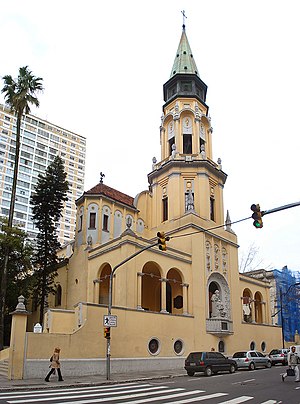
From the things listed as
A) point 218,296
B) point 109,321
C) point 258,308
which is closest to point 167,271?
point 218,296

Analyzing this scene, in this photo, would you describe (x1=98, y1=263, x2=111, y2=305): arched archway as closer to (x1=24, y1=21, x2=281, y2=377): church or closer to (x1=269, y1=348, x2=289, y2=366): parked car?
(x1=24, y1=21, x2=281, y2=377): church

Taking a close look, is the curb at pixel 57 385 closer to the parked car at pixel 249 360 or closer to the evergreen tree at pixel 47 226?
the parked car at pixel 249 360

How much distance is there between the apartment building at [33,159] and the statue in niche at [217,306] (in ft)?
180

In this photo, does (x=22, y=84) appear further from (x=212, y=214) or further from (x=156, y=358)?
(x=156, y=358)

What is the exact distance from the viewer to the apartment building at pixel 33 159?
275ft

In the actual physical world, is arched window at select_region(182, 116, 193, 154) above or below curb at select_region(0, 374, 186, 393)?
above

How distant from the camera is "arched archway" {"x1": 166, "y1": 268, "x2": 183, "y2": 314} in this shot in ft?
103

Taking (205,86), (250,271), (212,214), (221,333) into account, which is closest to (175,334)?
(221,333)

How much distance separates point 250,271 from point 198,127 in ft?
84.6

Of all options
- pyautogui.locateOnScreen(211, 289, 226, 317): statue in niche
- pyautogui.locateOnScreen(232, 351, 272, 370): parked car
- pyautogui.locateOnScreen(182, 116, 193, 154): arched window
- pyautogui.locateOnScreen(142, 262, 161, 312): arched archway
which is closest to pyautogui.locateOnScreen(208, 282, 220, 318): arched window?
pyautogui.locateOnScreen(211, 289, 226, 317): statue in niche

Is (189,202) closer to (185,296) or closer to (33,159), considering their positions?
(185,296)

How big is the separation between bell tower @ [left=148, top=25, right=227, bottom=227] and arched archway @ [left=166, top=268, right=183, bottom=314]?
4.52 m

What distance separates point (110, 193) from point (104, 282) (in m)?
8.22

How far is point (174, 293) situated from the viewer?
3212cm
